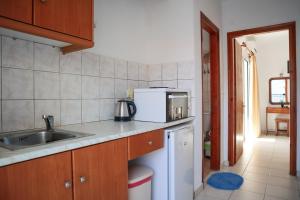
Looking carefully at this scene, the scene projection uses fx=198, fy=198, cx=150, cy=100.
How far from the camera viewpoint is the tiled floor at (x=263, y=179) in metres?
2.14

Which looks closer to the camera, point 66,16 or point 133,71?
point 66,16

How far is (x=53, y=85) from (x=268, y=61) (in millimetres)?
6083

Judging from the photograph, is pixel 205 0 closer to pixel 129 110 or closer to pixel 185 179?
pixel 129 110

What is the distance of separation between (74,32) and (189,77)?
1308 mm

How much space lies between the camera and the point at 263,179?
2.56 meters

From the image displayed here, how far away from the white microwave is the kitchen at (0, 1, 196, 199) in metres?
0.02

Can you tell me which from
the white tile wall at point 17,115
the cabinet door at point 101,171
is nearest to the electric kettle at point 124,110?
the cabinet door at point 101,171

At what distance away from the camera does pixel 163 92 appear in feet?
5.65

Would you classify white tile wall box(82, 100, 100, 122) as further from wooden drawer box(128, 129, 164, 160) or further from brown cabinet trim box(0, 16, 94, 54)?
wooden drawer box(128, 129, 164, 160)

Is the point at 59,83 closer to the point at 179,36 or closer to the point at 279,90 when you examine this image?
the point at 179,36

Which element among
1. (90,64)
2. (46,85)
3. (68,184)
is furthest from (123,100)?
(68,184)

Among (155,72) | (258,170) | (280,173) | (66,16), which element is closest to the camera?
(66,16)

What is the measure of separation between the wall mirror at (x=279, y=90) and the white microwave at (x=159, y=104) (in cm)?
493

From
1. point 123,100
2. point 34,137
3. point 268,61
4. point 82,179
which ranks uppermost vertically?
point 268,61
